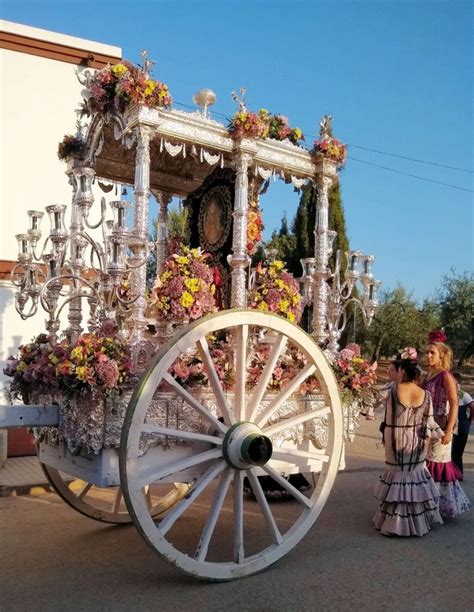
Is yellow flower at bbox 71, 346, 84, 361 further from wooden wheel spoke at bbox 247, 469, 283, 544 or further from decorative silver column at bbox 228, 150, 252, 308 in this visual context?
decorative silver column at bbox 228, 150, 252, 308

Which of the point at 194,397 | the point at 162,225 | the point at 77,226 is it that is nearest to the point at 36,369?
the point at 194,397

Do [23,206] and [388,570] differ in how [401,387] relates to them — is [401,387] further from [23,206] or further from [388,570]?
[23,206]

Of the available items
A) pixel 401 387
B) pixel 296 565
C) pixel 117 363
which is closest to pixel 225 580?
pixel 296 565

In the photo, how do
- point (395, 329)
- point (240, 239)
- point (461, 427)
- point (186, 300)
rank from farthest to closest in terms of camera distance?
point (395, 329)
point (461, 427)
point (240, 239)
point (186, 300)

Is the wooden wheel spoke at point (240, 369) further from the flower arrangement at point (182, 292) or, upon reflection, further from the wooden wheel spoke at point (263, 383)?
the flower arrangement at point (182, 292)

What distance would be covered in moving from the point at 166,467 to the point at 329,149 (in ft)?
10.1

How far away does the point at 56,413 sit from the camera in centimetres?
393

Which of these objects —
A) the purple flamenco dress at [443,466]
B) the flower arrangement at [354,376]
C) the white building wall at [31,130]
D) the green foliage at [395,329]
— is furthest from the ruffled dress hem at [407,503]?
the green foliage at [395,329]

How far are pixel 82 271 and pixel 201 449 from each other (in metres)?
2.34

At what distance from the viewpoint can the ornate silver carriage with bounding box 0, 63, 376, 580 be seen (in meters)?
3.61

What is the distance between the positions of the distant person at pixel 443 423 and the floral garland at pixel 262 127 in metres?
2.20

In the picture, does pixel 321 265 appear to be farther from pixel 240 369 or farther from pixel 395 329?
pixel 395 329

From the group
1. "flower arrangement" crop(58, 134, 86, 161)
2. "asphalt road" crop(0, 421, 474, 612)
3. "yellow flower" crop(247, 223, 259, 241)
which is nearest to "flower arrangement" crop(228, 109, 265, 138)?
"yellow flower" crop(247, 223, 259, 241)

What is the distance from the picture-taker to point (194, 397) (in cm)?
403
